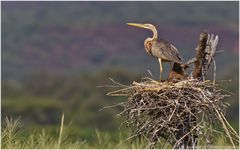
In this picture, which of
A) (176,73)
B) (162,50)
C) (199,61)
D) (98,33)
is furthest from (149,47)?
(98,33)

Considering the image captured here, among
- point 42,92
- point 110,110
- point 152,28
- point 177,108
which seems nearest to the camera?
point 177,108

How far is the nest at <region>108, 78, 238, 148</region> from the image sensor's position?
9.52 meters

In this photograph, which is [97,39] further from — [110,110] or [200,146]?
[200,146]

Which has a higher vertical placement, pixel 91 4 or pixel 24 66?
pixel 91 4

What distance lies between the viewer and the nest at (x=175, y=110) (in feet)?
31.2

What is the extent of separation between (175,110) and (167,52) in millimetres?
750

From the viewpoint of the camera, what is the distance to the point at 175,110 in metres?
9.53

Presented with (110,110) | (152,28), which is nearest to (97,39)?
(110,110)

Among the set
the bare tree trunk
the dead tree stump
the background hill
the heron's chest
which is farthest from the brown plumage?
the background hill

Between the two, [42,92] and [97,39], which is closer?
[42,92]

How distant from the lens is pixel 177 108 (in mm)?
9508

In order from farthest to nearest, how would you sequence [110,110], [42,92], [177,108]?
[42,92]
[110,110]
[177,108]

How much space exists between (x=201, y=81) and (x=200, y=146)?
2.48 feet

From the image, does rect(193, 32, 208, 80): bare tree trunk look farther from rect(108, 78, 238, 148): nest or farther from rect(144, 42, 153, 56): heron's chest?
rect(144, 42, 153, 56): heron's chest
